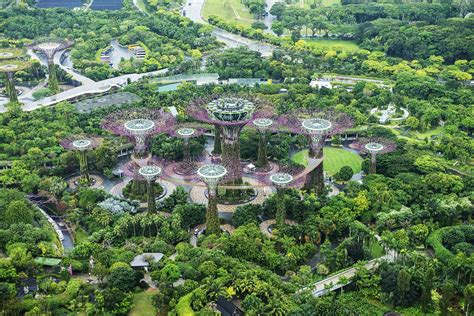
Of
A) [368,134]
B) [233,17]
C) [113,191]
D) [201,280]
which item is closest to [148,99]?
[113,191]

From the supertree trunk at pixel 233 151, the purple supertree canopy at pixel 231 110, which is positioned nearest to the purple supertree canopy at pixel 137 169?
the purple supertree canopy at pixel 231 110

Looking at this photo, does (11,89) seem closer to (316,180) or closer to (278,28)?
(316,180)

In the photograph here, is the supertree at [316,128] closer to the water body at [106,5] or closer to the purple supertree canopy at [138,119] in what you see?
the purple supertree canopy at [138,119]

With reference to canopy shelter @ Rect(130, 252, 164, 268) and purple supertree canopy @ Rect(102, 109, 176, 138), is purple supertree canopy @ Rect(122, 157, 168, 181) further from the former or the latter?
canopy shelter @ Rect(130, 252, 164, 268)

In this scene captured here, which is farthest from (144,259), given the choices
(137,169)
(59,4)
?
A: (59,4)

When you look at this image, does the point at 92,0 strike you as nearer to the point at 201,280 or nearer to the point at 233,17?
the point at 233,17

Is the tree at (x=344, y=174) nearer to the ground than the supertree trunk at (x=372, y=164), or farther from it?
nearer to the ground

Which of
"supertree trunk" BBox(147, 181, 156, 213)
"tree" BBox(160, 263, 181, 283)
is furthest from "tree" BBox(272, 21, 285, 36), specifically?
"tree" BBox(160, 263, 181, 283)
